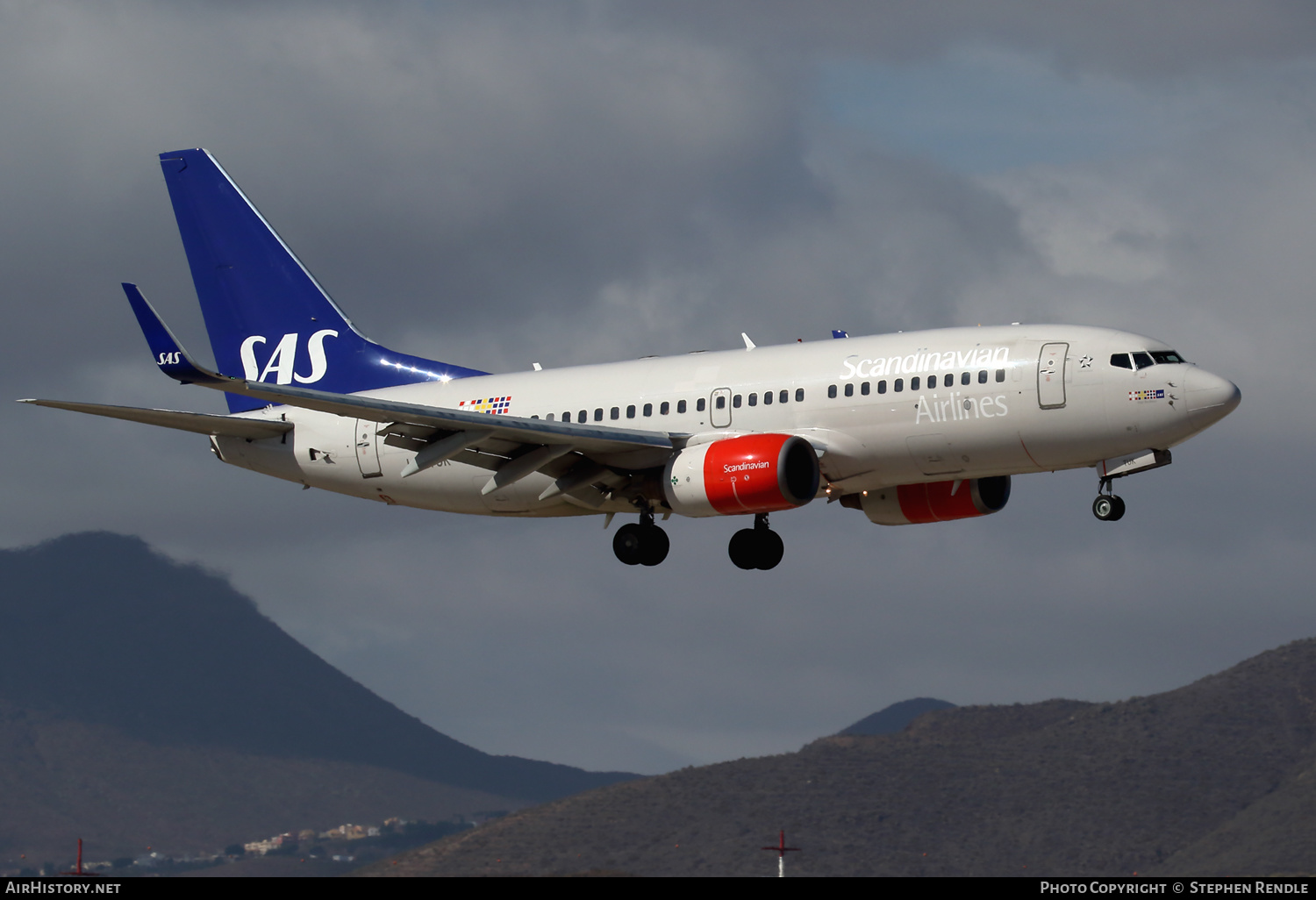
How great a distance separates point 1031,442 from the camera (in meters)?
48.6

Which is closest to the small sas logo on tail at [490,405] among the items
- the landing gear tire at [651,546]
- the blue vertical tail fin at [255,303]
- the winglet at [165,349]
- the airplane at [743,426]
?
the airplane at [743,426]

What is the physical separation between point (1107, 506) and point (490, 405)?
2021cm

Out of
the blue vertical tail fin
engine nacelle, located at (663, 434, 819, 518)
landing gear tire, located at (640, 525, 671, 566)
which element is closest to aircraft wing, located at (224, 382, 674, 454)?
engine nacelle, located at (663, 434, 819, 518)

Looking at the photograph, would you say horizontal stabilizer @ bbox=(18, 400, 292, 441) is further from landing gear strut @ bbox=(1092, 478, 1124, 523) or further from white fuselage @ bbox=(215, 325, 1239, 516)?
landing gear strut @ bbox=(1092, 478, 1124, 523)

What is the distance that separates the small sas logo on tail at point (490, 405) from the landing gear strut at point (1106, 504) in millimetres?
19059

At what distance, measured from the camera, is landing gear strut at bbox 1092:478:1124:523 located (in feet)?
162

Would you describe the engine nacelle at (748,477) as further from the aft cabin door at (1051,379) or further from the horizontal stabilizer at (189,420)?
the horizontal stabilizer at (189,420)

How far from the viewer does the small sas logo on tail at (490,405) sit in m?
57.8

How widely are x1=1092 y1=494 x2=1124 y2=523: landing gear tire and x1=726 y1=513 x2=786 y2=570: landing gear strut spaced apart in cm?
1056
